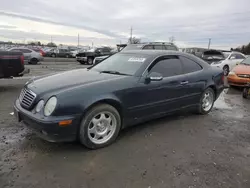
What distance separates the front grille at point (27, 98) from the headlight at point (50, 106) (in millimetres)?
330

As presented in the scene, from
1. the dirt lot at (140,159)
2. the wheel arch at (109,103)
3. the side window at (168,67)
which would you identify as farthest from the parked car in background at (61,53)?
the wheel arch at (109,103)

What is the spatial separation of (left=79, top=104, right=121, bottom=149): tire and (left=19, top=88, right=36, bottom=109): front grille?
32.5 inches

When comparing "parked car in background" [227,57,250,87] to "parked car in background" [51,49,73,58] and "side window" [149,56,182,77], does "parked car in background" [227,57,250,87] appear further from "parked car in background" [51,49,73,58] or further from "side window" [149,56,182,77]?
"parked car in background" [51,49,73,58]

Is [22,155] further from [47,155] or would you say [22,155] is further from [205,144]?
[205,144]

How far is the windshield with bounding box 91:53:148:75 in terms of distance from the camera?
4438 mm

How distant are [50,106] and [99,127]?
0.82 meters

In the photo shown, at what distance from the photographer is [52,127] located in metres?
3.28

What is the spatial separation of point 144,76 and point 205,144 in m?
1.50

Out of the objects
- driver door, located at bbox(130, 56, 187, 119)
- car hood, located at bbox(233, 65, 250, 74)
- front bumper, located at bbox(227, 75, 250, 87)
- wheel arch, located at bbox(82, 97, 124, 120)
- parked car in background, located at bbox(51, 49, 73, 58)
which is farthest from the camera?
parked car in background, located at bbox(51, 49, 73, 58)

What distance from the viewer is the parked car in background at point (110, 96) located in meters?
3.39

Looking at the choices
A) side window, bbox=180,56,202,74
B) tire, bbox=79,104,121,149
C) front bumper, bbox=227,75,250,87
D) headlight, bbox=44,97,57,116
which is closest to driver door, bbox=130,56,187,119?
side window, bbox=180,56,202,74

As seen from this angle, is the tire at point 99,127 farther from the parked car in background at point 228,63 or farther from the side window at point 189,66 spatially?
the parked car in background at point 228,63

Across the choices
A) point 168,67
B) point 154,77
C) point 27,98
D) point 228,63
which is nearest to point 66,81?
point 27,98

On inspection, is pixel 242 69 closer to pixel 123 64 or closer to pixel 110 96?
pixel 123 64
